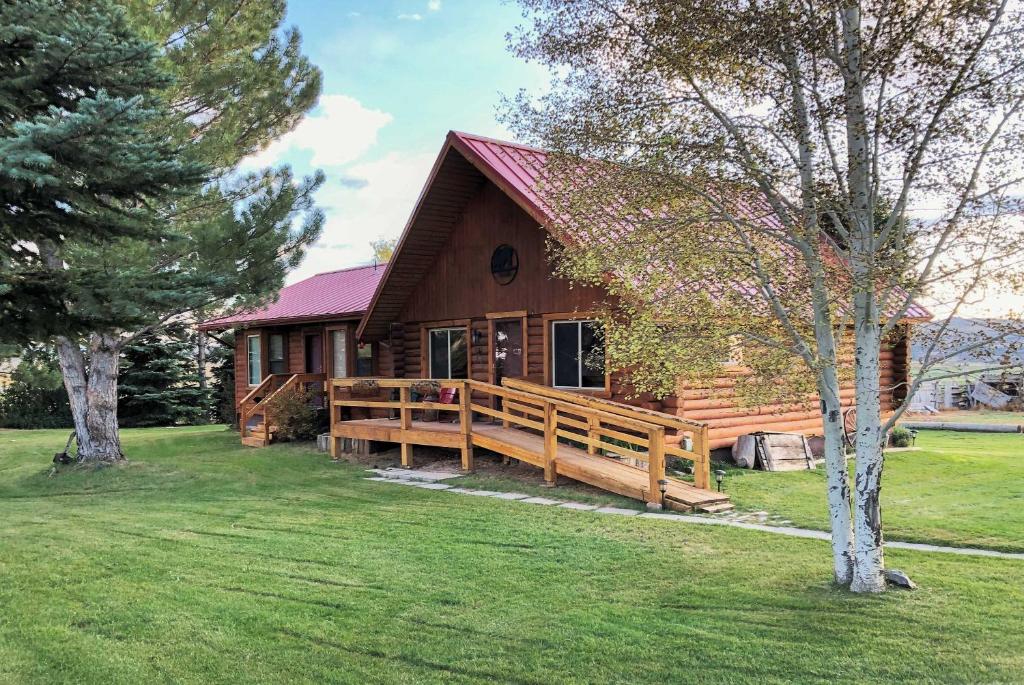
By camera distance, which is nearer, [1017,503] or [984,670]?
[984,670]

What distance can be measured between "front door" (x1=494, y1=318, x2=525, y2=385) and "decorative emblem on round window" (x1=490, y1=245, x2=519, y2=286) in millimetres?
755

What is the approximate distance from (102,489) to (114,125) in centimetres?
854

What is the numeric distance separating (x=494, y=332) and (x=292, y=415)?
5.56 meters

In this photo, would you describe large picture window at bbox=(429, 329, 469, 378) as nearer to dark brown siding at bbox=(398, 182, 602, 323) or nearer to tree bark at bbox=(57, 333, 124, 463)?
dark brown siding at bbox=(398, 182, 602, 323)

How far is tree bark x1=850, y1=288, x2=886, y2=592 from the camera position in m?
5.77

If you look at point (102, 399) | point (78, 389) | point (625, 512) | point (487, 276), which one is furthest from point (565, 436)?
point (78, 389)

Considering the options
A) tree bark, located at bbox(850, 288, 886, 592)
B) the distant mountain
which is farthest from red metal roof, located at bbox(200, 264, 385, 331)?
the distant mountain

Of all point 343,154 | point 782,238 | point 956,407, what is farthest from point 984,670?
point 343,154

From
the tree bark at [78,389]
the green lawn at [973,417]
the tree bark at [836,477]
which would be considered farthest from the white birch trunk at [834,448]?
the green lawn at [973,417]

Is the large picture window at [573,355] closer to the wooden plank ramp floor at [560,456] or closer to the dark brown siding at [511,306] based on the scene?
the dark brown siding at [511,306]

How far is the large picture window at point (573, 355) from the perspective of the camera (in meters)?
13.0

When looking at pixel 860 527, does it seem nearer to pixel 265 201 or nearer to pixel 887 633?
pixel 887 633

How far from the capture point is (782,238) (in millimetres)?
6055

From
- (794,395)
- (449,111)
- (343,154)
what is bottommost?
(794,395)
